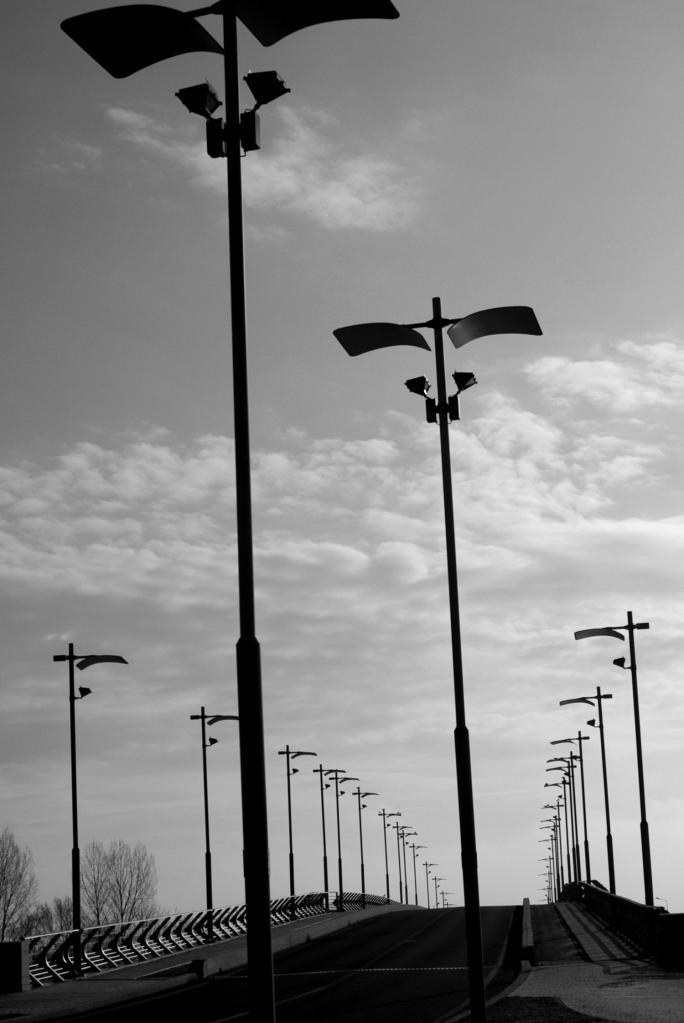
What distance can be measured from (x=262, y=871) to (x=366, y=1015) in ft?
49.9

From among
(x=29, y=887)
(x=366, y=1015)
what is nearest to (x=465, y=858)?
(x=366, y=1015)

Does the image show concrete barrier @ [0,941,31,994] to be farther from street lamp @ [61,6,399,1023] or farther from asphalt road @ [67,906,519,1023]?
street lamp @ [61,6,399,1023]

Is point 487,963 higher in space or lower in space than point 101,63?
lower

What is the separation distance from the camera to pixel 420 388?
2278 centimetres

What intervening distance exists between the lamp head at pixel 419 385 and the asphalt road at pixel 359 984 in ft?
34.5

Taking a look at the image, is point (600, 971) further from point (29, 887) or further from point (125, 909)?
point (125, 909)

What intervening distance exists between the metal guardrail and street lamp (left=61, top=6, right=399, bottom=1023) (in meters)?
24.4

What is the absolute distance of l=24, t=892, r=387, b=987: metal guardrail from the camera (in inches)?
1436

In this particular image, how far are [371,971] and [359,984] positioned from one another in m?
4.66

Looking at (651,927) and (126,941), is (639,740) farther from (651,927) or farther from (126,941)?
(126,941)

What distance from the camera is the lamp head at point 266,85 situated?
13.6 m

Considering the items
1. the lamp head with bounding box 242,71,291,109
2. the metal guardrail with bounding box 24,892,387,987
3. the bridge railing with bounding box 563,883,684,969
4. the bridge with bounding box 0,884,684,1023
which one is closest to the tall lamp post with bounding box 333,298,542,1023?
the bridge with bounding box 0,884,684,1023

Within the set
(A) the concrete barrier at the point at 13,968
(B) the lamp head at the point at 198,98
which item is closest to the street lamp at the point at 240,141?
(B) the lamp head at the point at 198,98

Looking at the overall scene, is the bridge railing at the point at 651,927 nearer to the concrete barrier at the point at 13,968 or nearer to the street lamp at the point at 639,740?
the street lamp at the point at 639,740
